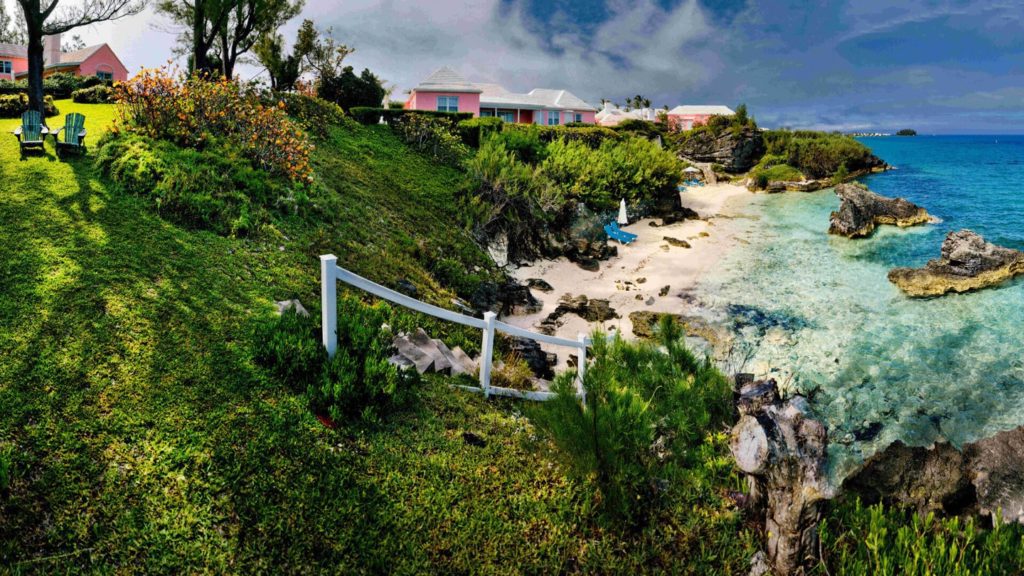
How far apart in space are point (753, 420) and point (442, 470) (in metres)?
3.15

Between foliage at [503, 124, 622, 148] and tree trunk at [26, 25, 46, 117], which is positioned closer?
tree trunk at [26, 25, 46, 117]

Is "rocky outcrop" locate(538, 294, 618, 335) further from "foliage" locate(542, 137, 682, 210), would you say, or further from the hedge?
the hedge

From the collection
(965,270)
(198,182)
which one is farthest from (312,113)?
(965,270)

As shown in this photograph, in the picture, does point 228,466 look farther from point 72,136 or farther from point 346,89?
point 346,89

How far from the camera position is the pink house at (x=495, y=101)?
4416 cm

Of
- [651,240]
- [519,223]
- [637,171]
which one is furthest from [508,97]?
[519,223]

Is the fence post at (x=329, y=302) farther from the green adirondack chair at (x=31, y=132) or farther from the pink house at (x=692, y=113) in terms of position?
the pink house at (x=692, y=113)

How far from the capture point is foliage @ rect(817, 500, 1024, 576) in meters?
3.97

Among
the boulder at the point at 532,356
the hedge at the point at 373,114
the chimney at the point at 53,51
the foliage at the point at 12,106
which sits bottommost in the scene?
the boulder at the point at 532,356

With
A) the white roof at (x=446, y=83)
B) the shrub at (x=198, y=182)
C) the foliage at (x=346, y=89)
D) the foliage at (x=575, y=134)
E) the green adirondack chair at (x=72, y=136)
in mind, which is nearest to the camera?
the shrub at (x=198, y=182)

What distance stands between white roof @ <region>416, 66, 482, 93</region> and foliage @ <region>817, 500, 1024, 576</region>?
1722 inches

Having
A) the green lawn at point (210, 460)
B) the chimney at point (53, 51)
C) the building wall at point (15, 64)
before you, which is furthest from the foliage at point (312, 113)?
the chimney at point (53, 51)

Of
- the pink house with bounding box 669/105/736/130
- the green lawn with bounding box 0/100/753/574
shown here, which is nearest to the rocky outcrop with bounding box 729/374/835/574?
the green lawn with bounding box 0/100/753/574

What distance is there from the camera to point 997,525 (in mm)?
4578
